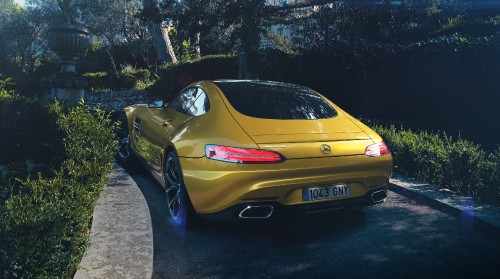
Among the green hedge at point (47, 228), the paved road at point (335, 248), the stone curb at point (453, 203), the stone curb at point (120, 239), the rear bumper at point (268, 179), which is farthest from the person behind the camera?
the stone curb at point (453, 203)

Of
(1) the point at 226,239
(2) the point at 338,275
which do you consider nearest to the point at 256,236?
(1) the point at 226,239

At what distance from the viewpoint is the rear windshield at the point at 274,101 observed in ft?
13.8

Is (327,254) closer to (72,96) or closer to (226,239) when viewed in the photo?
(226,239)

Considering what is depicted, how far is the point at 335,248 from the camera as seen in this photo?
12.0ft

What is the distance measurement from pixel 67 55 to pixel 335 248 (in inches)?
385

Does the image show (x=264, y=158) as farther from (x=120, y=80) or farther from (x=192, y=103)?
(x=120, y=80)

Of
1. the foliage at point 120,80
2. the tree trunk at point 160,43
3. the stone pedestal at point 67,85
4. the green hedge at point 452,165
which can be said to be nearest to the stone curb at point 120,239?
the green hedge at point 452,165

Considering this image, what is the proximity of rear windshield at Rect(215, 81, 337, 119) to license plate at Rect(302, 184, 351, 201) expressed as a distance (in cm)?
86

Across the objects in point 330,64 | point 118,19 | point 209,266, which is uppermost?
point 118,19

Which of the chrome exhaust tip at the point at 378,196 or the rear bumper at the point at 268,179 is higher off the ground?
the rear bumper at the point at 268,179

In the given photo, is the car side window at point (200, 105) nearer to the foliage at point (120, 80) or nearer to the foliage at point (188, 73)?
the foliage at point (188, 73)

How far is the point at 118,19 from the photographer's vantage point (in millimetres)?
29156

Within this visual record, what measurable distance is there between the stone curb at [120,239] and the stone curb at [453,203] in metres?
3.27

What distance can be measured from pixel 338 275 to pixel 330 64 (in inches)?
345
